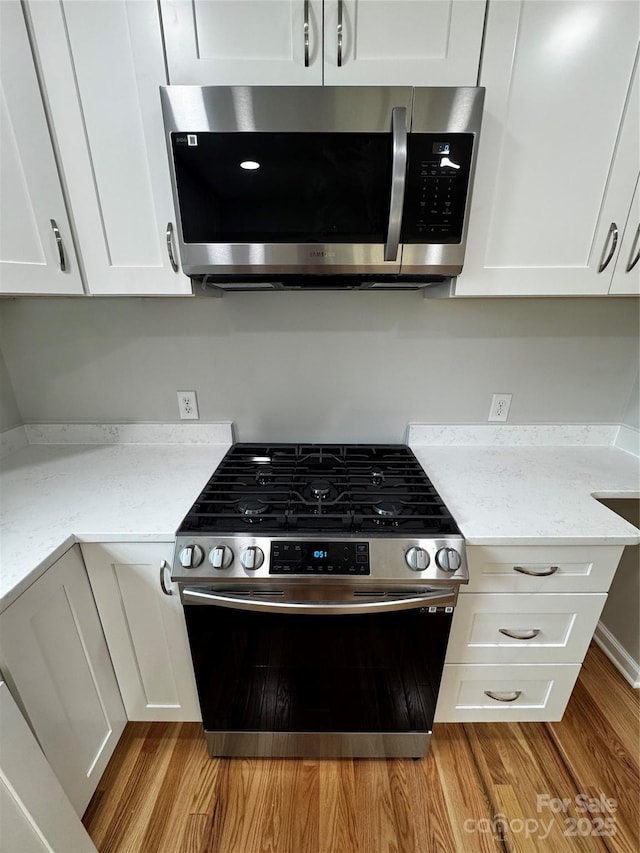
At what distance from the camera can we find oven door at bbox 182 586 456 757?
947 mm

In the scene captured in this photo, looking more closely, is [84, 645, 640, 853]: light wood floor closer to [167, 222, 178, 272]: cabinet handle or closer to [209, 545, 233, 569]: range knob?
[209, 545, 233, 569]: range knob

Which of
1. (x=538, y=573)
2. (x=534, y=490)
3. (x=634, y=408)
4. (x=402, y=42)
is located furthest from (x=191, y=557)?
(x=634, y=408)

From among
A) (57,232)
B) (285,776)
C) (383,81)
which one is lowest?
(285,776)

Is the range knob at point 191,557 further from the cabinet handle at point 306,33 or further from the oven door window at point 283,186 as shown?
the cabinet handle at point 306,33

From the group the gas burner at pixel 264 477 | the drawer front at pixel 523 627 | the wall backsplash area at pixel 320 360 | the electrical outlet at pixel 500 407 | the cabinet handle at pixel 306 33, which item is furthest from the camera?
the electrical outlet at pixel 500 407

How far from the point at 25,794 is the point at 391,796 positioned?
3.37ft

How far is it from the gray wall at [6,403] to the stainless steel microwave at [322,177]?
39.7 inches

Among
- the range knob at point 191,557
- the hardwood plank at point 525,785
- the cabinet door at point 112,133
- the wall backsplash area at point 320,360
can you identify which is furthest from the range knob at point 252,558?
the hardwood plank at point 525,785

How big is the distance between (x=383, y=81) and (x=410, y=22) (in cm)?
13

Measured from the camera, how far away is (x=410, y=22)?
0.88 metres

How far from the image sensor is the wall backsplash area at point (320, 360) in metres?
1.40

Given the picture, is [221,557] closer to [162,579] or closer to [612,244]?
[162,579]

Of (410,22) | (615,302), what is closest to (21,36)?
(410,22)

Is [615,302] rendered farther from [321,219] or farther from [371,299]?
[321,219]
